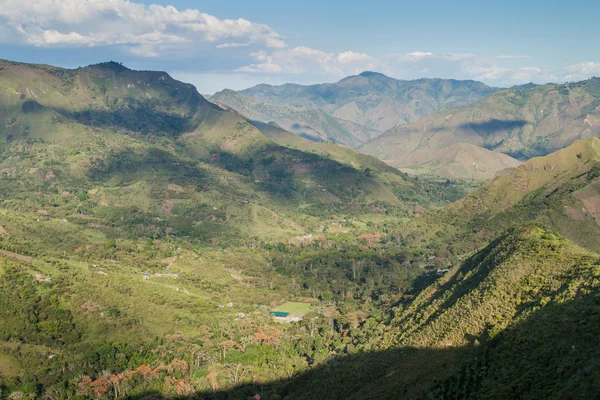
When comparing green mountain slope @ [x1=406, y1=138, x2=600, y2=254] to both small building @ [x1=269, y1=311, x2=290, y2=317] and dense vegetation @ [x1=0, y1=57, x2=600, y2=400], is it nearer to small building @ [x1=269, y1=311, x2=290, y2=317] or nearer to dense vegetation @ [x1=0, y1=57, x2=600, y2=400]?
dense vegetation @ [x1=0, y1=57, x2=600, y2=400]

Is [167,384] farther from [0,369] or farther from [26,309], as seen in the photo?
[26,309]

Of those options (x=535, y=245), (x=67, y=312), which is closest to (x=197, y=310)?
(x=67, y=312)

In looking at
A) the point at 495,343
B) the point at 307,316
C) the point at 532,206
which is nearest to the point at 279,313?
the point at 307,316

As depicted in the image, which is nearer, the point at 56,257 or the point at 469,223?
the point at 56,257

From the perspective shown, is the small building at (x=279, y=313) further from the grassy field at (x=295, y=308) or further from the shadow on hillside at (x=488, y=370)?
the shadow on hillside at (x=488, y=370)

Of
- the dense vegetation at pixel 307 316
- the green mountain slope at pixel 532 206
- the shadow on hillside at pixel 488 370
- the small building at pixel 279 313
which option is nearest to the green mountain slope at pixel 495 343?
the shadow on hillside at pixel 488 370

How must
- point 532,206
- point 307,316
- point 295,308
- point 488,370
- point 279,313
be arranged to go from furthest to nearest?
point 532,206 → point 295,308 → point 279,313 → point 307,316 → point 488,370

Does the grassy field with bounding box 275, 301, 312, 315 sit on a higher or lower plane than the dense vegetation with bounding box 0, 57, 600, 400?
lower

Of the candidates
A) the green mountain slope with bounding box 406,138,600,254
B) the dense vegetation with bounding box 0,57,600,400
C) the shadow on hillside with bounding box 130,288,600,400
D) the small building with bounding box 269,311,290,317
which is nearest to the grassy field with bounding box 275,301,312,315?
the dense vegetation with bounding box 0,57,600,400

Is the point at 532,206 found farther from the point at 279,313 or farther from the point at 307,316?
the point at 279,313
